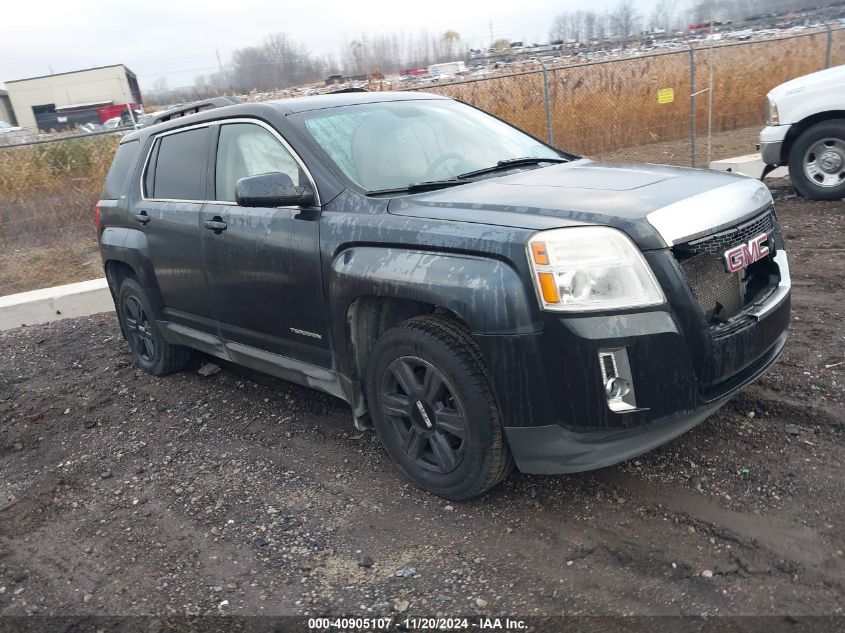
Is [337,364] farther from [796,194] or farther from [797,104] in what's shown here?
[796,194]

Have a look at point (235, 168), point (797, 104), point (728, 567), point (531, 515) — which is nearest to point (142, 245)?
point (235, 168)

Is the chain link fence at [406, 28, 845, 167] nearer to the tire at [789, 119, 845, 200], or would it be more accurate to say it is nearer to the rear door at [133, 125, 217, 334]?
the tire at [789, 119, 845, 200]

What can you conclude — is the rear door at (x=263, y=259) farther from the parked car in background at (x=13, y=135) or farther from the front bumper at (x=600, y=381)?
the parked car in background at (x=13, y=135)

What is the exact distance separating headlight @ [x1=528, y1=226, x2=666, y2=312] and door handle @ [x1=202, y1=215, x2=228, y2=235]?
213cm

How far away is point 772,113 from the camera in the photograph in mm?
8477

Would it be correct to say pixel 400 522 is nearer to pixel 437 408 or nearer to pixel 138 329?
pixel 437 408

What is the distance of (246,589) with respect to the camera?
3.01m

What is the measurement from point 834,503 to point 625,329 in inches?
47.3

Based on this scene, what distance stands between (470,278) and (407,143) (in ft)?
4.33

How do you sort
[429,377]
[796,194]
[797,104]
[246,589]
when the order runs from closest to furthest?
[246,589]
[429,377]
[797,104]
[796,194]

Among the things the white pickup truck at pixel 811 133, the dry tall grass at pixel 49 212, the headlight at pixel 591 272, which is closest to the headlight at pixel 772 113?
the white pickup truck at pixel 811 133

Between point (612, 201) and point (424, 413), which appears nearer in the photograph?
point (612, 201)

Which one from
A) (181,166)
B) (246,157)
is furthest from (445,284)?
(181,166)

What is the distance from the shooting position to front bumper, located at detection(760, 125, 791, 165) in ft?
27.6
